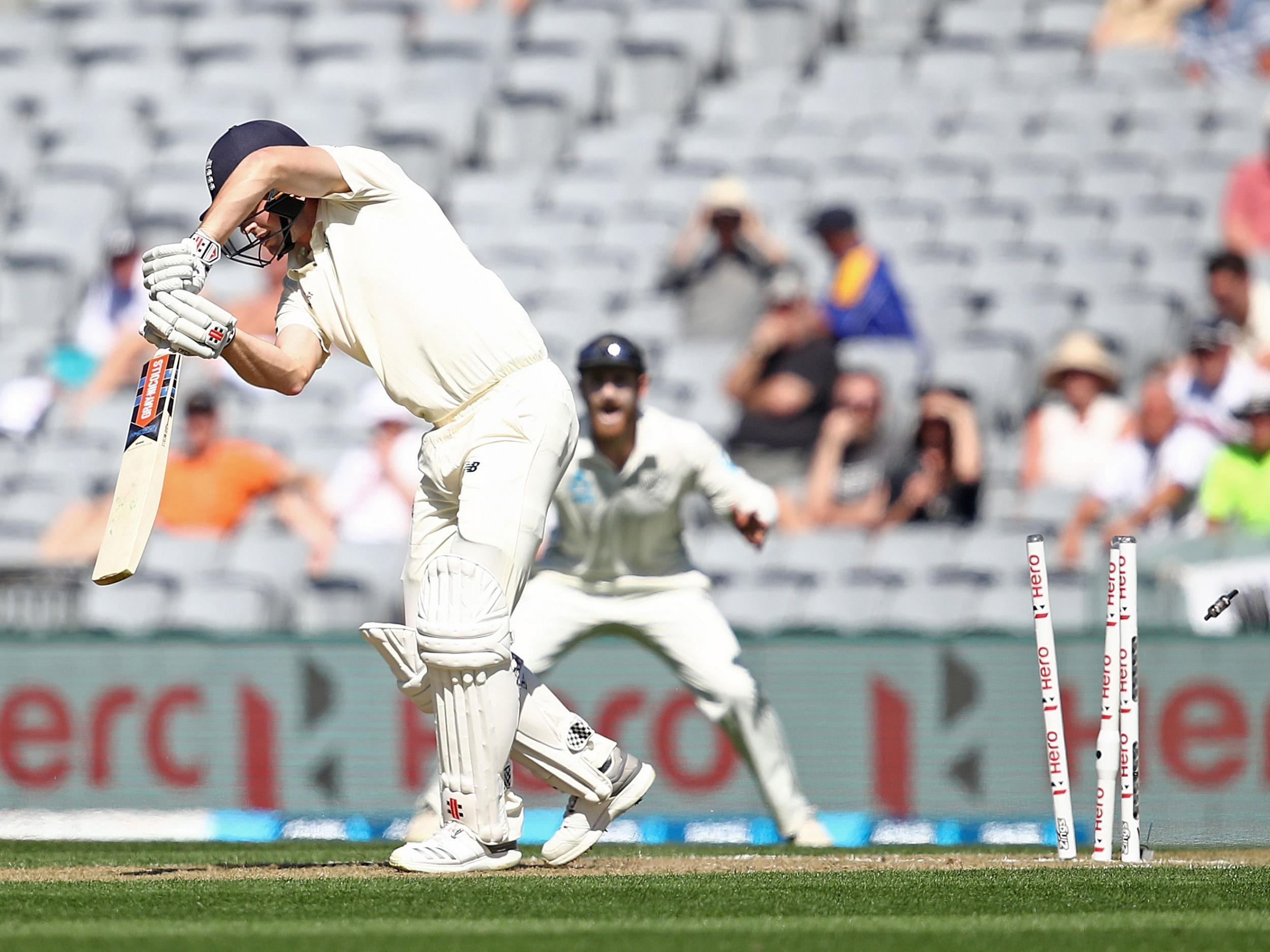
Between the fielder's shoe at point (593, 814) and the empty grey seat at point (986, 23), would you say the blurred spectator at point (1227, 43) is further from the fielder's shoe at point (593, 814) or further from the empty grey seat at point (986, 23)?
the fielder's shoe at point (593, 814)

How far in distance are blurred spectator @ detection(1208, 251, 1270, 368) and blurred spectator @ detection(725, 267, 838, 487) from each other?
2018mm

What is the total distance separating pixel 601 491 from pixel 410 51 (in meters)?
7.89

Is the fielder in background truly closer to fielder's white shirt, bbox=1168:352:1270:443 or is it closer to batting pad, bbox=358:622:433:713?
batting pad, bbox=358:622:433:713

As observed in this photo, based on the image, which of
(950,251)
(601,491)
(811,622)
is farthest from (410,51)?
(601,491)

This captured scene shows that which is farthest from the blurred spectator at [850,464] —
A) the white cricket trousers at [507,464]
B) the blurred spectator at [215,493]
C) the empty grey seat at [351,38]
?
the empty grey seat at [351,38]

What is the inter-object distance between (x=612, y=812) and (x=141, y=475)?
5.64 feet

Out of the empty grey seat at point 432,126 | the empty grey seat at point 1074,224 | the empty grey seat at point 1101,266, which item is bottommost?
the empty grey seat at point 1101,266

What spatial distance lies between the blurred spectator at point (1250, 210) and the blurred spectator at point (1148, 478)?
1797mm

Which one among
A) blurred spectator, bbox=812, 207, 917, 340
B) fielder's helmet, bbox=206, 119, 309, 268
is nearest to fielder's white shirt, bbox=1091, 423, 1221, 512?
blurred spectator, bbox=812, 207, 917, 340

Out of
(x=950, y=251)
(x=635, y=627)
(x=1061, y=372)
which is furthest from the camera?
(x=950, y=251)

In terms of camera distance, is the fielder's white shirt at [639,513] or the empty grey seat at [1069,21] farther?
the empty grey seat at [1069,21]

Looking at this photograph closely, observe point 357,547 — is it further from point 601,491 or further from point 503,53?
point 503,53

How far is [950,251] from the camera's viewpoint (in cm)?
1169

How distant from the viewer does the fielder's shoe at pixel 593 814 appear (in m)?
5.80
